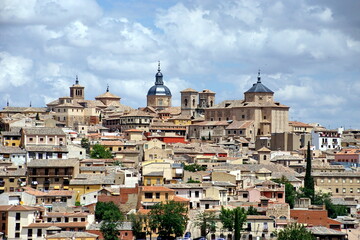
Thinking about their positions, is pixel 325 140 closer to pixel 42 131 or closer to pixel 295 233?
pixel 42 131

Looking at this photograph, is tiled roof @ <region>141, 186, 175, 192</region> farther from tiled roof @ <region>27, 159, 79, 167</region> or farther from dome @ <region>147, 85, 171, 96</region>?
dome @ <region>147, 85, 171, 96</region>

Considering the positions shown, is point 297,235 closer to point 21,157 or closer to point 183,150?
point 21,157

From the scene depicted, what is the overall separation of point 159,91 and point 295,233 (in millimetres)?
99882

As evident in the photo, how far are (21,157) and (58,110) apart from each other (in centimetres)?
5085

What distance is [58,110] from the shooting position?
126 m

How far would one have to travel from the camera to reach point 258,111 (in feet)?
394

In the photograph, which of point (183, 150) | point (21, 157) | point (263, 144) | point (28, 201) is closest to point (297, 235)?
point (28, 201)

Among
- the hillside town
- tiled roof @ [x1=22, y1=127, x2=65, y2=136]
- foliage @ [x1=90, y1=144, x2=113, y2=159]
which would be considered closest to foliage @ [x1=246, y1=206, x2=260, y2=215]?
the hillside town

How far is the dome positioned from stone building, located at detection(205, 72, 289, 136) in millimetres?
28352

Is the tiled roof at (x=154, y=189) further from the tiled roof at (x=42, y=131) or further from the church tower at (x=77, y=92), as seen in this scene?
the church tower at (x=77, y=92)

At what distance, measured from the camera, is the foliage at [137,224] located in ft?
194

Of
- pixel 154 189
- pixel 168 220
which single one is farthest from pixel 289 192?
pixel 168 220

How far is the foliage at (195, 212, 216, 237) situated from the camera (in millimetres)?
60250

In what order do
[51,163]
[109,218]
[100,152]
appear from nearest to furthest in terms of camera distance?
[109,218], [51,163], [100,152]
